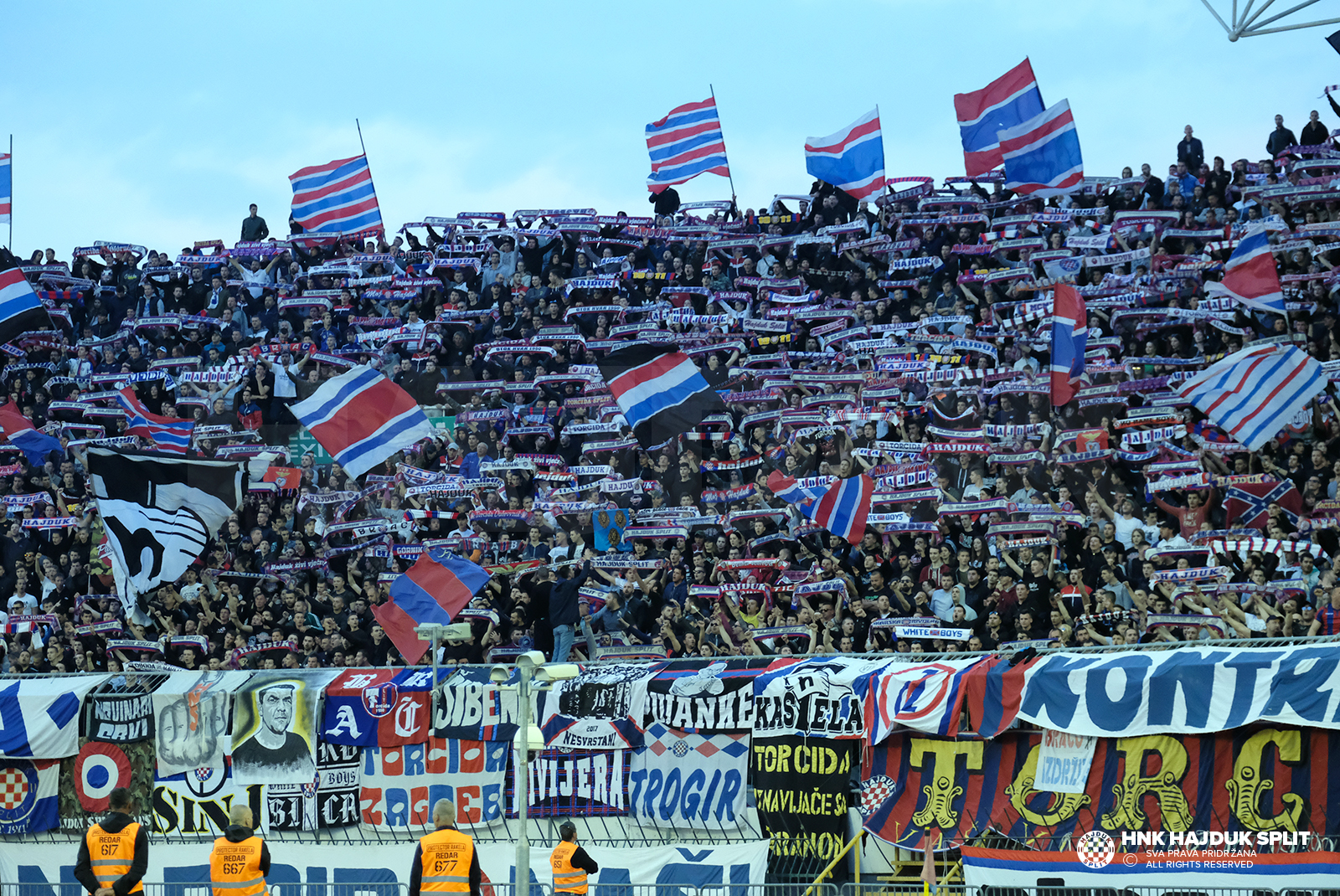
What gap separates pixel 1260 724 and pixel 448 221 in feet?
66.8

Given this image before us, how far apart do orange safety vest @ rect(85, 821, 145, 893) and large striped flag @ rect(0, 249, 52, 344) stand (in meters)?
14.9

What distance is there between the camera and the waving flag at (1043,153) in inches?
1023

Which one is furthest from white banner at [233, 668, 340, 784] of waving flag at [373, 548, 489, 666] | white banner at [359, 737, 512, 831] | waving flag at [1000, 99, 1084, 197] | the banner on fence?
waving flag at [1000, 99, 1084, 197]

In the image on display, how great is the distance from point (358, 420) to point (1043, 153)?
37.3 ft

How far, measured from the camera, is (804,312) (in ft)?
83.9

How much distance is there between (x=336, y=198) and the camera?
103 ft

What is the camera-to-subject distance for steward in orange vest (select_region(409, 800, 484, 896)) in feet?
40.4

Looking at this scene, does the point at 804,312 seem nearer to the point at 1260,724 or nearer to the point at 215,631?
the point at 215,631

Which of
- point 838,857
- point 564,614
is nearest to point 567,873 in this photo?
point 838,857

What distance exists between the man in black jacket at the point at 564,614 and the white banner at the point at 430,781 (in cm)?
237

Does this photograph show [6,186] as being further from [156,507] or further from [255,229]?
[156,507]

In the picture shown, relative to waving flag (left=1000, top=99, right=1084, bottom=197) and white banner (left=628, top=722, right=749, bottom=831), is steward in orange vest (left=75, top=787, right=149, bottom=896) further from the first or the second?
waving flag (left=1000, top=99, right=1084, bottom=197)

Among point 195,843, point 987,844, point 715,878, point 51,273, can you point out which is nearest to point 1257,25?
point 987,844

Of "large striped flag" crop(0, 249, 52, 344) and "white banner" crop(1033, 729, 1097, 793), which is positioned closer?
"white banner" crop(1033, 729, 1097, 793)
